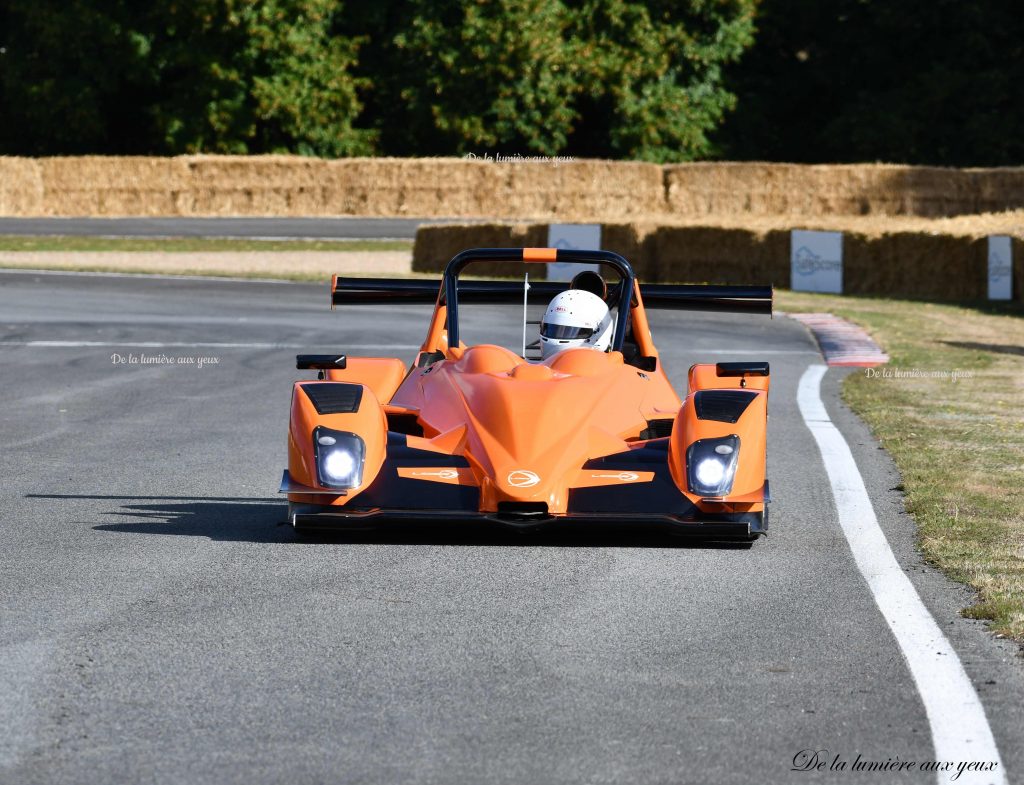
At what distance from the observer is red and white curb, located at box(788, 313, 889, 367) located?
741 inches

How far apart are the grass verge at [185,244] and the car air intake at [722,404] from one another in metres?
34.3

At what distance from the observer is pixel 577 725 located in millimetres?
4887

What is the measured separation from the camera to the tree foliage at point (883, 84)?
170 feet

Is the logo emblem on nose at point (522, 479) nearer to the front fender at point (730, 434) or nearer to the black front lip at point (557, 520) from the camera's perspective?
the black front lip at point (557, 520)

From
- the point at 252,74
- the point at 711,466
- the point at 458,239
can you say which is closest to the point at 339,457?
the point at 711,466

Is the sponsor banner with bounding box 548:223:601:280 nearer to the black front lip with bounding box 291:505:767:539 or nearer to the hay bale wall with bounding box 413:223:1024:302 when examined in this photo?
the hay bale wall with bounding box 413:223:1024:302

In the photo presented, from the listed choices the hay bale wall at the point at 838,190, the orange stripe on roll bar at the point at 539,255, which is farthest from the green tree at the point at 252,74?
the orange stripe on roll bar at the point at 539,255

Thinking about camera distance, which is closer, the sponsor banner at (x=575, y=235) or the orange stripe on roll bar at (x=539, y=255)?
the orange stripe on roll bar at (x=539, y=255)

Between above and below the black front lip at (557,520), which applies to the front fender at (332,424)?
above

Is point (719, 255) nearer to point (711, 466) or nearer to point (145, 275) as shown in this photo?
point (145, 275)

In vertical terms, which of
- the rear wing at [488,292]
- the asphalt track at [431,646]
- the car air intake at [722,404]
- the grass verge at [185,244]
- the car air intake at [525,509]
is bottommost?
the asphalt track at [431,646]

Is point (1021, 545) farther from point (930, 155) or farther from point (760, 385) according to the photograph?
point (930, 155)

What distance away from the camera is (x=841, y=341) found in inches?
824

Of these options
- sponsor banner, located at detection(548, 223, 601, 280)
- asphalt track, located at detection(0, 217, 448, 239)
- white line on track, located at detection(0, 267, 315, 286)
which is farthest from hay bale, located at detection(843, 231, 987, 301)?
asphalt track, located at detection(0, 217, 448, 239)
